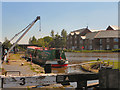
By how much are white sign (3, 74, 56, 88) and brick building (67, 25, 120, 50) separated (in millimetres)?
58728

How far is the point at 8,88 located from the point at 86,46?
223ft

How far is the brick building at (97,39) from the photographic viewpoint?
62.4 m

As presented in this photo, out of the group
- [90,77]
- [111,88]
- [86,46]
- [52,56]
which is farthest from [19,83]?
[86,46]

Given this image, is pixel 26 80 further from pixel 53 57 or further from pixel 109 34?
pixel 109 34

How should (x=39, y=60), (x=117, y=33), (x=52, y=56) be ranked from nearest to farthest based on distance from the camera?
(x=52, y=56) < (x=39, y=60) < (x=117, y=33)

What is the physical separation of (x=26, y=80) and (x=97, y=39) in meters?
63.6

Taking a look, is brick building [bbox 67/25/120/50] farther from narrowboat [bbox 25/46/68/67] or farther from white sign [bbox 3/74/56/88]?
white sign [bbox 3/74/56/88]

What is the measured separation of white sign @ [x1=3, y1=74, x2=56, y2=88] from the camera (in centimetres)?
629

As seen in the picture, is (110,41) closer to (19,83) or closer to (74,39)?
(74,39)

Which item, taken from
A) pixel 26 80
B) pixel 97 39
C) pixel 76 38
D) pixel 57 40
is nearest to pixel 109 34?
pixel 97 39

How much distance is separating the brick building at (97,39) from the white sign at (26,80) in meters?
58.7

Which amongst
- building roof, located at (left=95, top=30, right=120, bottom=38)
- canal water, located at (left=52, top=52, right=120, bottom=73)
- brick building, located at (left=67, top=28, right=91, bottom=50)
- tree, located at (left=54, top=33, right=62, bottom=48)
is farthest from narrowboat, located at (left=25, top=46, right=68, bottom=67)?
tree, located at (left=54, top=33, right=62, bottom=48)

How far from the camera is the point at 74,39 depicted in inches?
3265

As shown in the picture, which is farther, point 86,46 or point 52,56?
point 86,46
